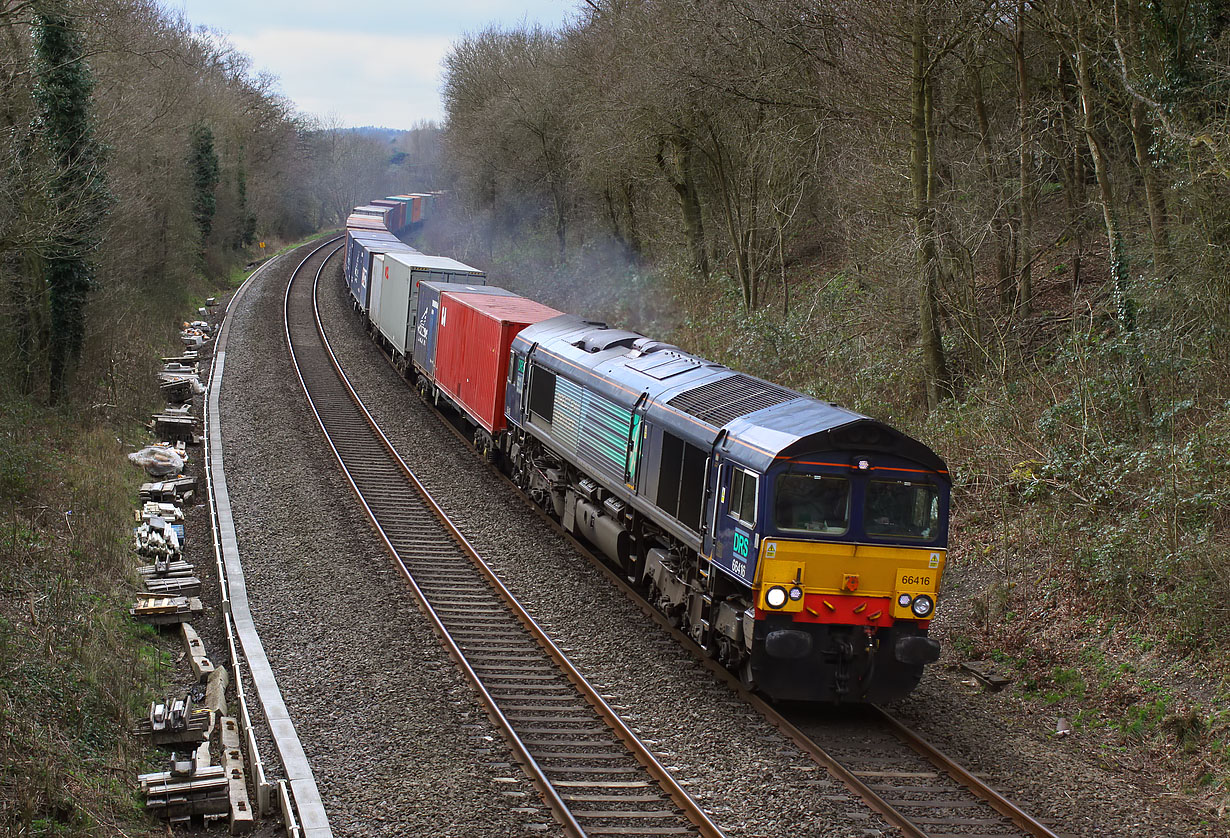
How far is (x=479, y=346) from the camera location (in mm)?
19734

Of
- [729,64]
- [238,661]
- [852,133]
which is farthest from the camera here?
[729,64]

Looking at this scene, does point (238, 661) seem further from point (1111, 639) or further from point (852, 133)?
point (852, 133)

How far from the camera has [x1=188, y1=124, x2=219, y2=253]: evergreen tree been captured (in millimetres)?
43000

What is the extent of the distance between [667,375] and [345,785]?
631 cm

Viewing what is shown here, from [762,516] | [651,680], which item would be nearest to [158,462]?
[651,680]

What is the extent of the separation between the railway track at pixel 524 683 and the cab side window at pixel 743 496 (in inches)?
87.4

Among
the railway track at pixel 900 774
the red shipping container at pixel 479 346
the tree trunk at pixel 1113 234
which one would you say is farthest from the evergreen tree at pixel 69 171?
the tree trunk at pixel 1113 234

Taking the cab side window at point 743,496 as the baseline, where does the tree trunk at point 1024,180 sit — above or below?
above

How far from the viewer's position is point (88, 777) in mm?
8219

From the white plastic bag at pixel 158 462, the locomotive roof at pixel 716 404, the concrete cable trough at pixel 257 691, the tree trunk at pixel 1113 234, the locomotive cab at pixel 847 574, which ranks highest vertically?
the tree trunk at pixel 1113 234

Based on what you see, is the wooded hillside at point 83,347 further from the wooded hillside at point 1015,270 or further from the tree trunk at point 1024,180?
the tree trunk at point 1024,180

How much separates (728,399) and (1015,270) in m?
9.12

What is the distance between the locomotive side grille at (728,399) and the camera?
1084 centimetres

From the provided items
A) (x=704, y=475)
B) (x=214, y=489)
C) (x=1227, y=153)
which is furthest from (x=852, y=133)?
(x=214, y=489)
